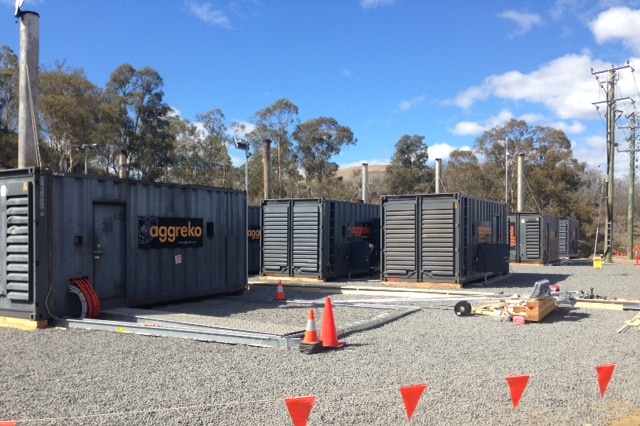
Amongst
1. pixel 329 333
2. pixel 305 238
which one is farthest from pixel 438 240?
pixel 329 333

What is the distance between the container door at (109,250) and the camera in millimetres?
11188

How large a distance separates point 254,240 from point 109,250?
11.0 m

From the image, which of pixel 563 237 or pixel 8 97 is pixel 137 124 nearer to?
pixel 8 97

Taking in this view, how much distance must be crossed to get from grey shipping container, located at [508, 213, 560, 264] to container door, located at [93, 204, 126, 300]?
2276 centimetres

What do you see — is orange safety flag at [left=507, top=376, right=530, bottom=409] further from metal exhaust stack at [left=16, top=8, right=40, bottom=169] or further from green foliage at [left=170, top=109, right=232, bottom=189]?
green foliage at [left=170, top=109, right=232, bottom=189]

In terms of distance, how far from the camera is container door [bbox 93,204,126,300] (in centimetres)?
1119

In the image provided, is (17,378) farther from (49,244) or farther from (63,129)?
(63,129)

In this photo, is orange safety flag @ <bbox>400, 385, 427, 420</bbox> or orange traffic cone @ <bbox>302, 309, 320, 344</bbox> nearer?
orange safety flag @ <bbox>400, 385, 427, 420</bbox>

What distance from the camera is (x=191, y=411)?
5.54 meters

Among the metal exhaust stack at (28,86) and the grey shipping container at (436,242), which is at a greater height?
the metal exhaust stack at (28,86)

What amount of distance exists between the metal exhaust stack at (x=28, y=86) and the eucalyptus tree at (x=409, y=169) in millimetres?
46221

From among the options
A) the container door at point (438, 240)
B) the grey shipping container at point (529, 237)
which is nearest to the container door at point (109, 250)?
the container door at point (438, 240)

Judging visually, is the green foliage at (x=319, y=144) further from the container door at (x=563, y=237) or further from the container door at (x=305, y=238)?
the container door at (x=305, y=238)

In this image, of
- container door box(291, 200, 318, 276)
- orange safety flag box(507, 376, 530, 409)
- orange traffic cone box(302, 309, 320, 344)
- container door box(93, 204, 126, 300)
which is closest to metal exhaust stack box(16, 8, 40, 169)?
container door box(93, 204, 126, 300)
